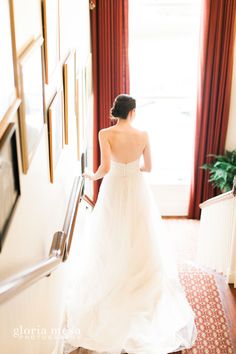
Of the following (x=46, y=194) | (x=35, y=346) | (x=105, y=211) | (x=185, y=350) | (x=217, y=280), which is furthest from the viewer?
(x=217, y=280)

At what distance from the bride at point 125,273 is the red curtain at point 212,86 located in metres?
2.20

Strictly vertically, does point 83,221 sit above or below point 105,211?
below

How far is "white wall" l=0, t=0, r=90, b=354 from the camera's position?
1.48 metres

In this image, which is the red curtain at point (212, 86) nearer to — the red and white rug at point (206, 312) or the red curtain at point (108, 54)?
the red curtain at point (108, 54)

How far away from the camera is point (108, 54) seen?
522cm

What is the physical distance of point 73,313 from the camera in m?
2.95

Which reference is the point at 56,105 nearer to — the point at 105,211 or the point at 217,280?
the point at 105,211

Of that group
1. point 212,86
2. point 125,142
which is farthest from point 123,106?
point 212,86

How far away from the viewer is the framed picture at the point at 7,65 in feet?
4.12

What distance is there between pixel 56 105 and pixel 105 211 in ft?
4.29

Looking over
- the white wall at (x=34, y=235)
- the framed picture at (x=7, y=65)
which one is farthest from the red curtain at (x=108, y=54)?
the framed picture at (x=7, y=65)

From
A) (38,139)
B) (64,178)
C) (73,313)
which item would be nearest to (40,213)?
(38,139)

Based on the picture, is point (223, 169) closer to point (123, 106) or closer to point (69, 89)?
point (123, 106)

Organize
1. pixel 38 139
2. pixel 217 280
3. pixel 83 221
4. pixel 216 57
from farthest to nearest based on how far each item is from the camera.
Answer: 1. pixel 216 57
2. pixel 83 221
3. pixel 217 280
4. pixel 38 139
